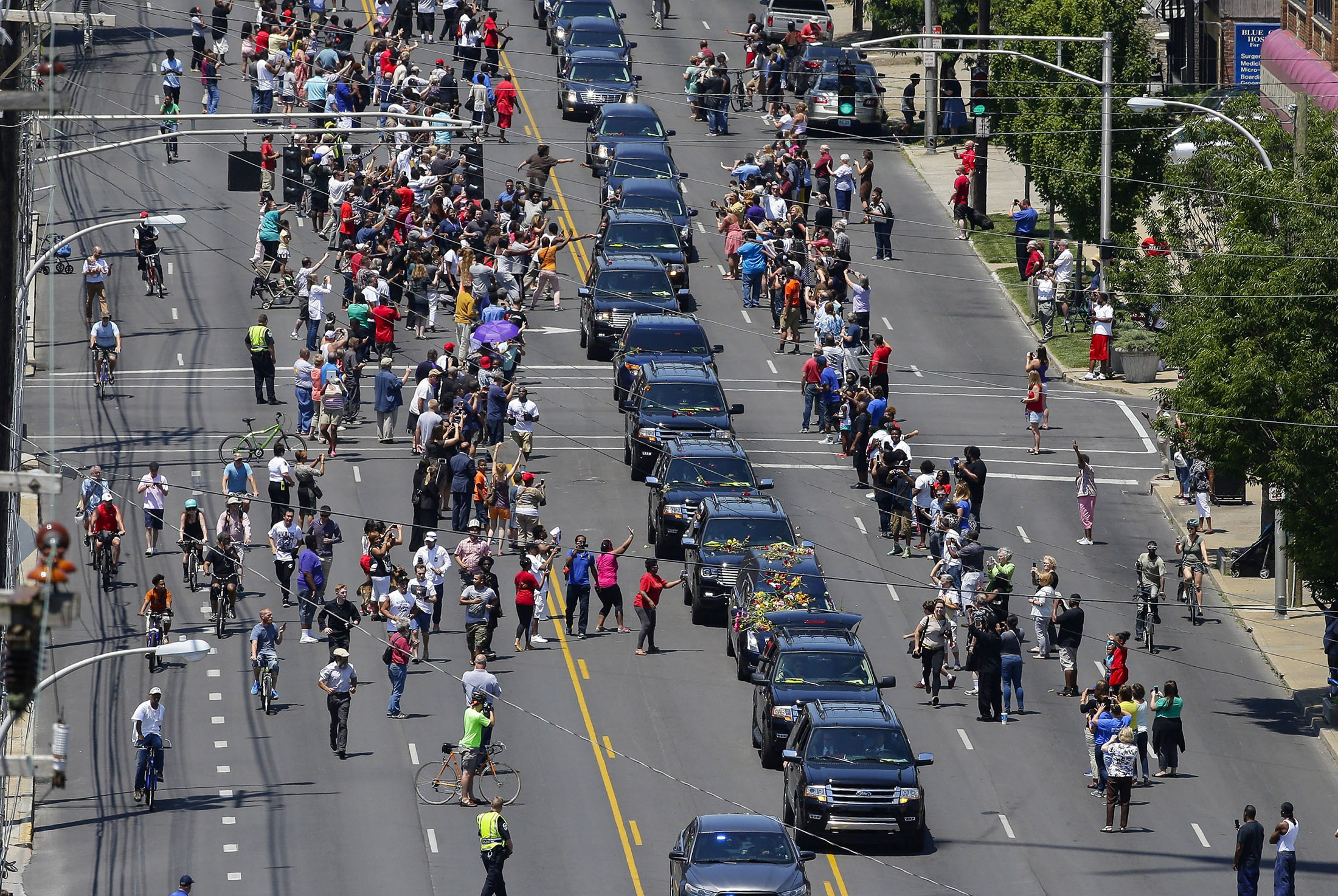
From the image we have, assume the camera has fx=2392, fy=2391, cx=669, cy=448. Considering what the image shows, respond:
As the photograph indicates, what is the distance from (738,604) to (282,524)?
7.29 metres

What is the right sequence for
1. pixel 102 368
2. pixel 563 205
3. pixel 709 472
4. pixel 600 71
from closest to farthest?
pixel 709 472
pixel 102 368
pixel 563 205
pixel 600 71

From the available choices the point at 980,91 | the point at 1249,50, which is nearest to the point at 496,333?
the point at 980,91

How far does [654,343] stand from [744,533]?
9201 millimetres

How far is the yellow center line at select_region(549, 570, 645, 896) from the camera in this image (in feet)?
95.9

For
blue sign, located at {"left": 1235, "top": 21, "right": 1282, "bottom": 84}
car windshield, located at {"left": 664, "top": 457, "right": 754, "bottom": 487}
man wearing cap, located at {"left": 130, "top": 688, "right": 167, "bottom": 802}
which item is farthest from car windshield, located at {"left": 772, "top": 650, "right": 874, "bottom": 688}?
blue sign, located at {"left": 1235, "top": 21, "right": 1282, "bottom": 84}

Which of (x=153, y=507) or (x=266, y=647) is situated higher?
(x=153, y=507)

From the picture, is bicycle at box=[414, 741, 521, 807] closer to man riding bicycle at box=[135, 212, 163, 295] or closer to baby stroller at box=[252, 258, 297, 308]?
baby stroller at box=[252, 258, 297, 308]

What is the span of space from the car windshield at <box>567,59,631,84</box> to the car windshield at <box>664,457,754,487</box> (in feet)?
84.4

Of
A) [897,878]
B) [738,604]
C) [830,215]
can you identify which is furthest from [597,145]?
[897,878]

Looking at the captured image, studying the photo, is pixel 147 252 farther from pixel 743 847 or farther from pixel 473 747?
pixel 743 847

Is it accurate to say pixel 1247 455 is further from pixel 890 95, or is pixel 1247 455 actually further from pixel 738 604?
pixel 890 95

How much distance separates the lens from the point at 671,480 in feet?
128

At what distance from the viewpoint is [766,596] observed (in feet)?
115

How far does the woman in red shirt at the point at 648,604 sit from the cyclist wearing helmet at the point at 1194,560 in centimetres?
829
